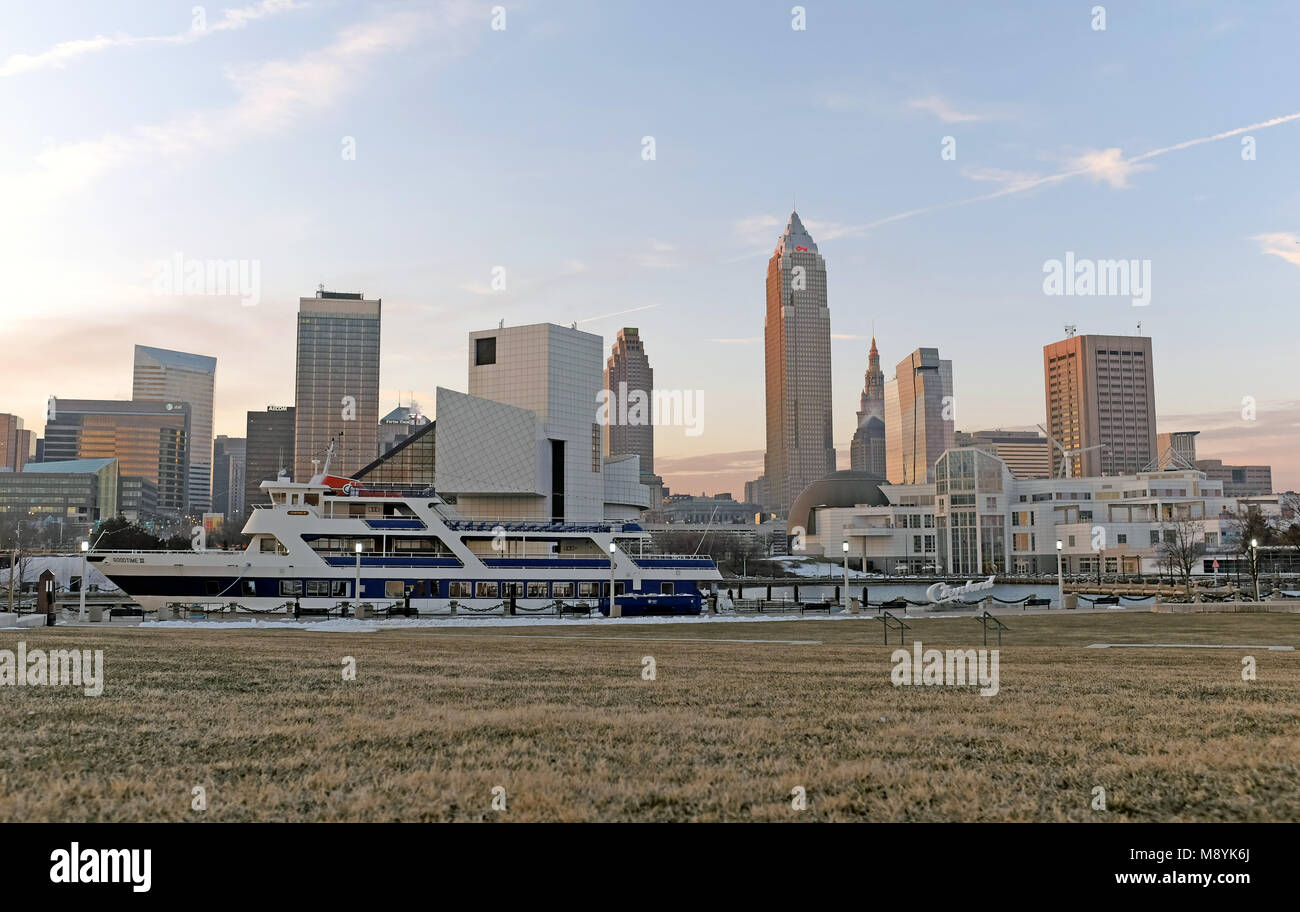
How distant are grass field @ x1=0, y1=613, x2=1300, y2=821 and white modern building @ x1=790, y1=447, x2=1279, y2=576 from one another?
418ft

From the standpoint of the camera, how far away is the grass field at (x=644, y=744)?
688 cm

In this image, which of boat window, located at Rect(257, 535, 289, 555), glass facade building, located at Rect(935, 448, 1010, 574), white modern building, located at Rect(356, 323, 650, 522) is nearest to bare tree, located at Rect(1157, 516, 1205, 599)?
glass facade building, located at Rect(935, 448, 1010, 574)

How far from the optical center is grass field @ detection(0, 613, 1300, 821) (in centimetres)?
688

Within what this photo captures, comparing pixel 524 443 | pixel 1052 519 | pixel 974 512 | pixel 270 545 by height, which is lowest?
pixel 270 545

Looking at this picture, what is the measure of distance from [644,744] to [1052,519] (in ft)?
487

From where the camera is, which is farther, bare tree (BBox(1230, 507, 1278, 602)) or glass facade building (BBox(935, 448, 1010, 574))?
glass facade building (BBox(935, 448, 1010, 574))

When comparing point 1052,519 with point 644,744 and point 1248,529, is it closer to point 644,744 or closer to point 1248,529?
point 1248,529

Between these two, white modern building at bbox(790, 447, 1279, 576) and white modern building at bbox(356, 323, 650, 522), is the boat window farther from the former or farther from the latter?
white modern building at bbox(790, 447, 1279, 576)

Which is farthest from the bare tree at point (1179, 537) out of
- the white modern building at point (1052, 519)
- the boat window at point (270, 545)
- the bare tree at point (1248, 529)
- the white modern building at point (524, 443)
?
the boat window at point (270, 545)

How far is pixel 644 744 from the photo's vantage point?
29.8ft

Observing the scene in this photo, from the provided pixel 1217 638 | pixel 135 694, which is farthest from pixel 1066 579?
pixel 135 694

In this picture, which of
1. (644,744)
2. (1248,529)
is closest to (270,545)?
(644,744)
